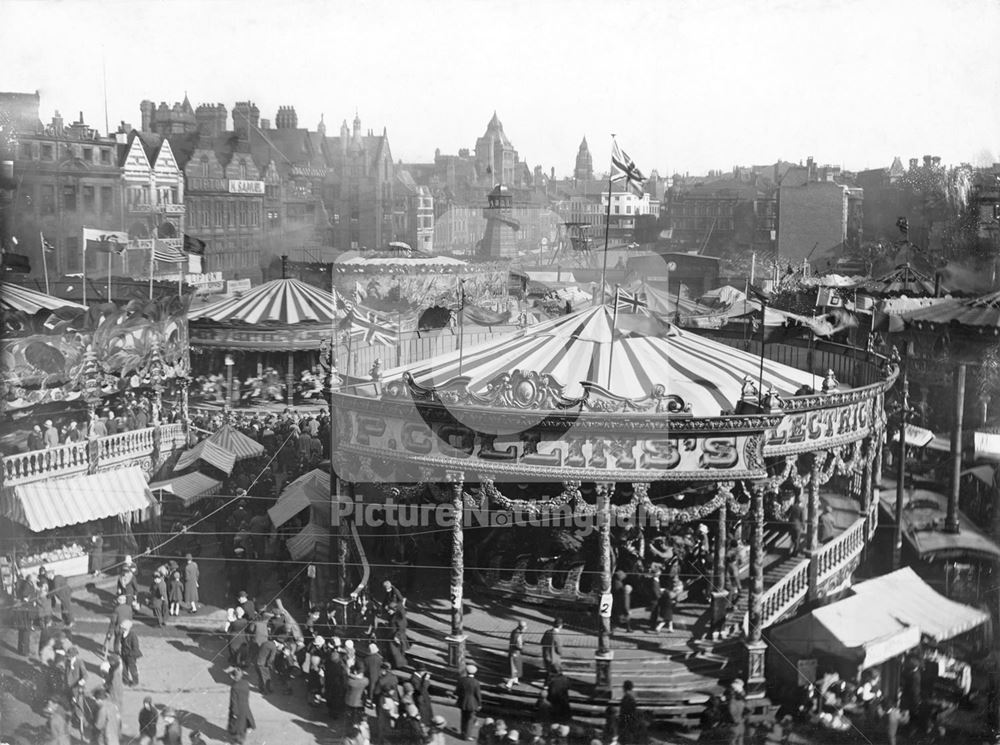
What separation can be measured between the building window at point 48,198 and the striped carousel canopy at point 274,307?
76.3 inches

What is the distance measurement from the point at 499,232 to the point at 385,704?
32.7ft

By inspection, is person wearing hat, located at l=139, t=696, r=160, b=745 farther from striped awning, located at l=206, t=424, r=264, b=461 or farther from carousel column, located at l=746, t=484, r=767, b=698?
carousel column, located at l=746, t=484, r=767, b=698

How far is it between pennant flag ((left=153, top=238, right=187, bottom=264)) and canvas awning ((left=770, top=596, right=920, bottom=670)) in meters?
8.05

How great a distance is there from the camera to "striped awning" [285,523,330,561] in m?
8.90

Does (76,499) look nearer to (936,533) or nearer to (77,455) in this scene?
(77,455)

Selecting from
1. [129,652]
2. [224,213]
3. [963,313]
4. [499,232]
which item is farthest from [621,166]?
[499,232]

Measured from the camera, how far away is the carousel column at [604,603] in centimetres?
718

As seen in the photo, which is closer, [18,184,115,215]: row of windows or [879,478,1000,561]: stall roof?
[879,478,1000,561]: stall roof

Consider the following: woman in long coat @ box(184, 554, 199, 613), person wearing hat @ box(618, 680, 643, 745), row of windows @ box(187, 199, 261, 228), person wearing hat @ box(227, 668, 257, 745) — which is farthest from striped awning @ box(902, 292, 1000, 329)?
woman in long coat @ box(184, 554, 199, 613)

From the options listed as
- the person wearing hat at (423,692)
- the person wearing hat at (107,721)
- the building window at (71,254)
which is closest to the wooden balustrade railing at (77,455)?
the building window at (71,254)

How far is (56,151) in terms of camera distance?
10.1 meters

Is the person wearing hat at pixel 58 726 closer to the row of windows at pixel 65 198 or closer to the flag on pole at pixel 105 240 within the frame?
the flag on pole at pixel 105 240

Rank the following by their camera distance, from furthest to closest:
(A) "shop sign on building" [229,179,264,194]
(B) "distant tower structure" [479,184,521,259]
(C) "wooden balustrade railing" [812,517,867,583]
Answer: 1. (B) "distant tower structure" [479,184,521,259]
2. (A) "shop sign on building" [229,179,264,194]
3. (C) "wooden balustrade railing" [812,517,867,583]

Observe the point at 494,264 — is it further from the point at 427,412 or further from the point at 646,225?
the point at 427,412
